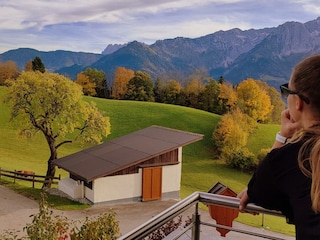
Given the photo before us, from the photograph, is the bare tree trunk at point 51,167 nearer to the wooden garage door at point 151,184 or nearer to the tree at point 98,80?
the wooden garage door at point 151,184

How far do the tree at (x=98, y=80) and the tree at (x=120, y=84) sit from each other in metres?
0.90

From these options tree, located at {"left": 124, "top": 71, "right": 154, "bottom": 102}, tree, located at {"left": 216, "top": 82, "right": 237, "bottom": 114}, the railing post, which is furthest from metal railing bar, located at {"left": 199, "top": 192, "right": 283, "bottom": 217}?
tree, located at {"left": 124, "top": 71, "right": 154, "bottom": 102}

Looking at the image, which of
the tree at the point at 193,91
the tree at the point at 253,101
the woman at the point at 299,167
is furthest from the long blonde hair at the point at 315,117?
the tree at the point at 193,91

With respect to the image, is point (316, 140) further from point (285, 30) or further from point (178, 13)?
point (285, 30)

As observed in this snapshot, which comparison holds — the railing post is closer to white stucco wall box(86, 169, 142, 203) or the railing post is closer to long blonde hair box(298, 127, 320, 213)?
long blonde hair box(298, 127, 320, 213)

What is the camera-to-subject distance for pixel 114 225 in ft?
21.4

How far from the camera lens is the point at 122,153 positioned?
53.9 ft

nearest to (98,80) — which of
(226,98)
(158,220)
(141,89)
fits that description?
(141,89)

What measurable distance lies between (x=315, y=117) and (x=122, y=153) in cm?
1529

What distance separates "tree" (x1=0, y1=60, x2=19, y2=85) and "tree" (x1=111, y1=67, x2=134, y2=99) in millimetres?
10320

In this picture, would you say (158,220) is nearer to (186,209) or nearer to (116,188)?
(186,209)

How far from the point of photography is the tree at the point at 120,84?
143 feet

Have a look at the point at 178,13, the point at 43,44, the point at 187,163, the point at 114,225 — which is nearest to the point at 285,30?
the point at 178,13

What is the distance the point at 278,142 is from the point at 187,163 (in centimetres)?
2527
